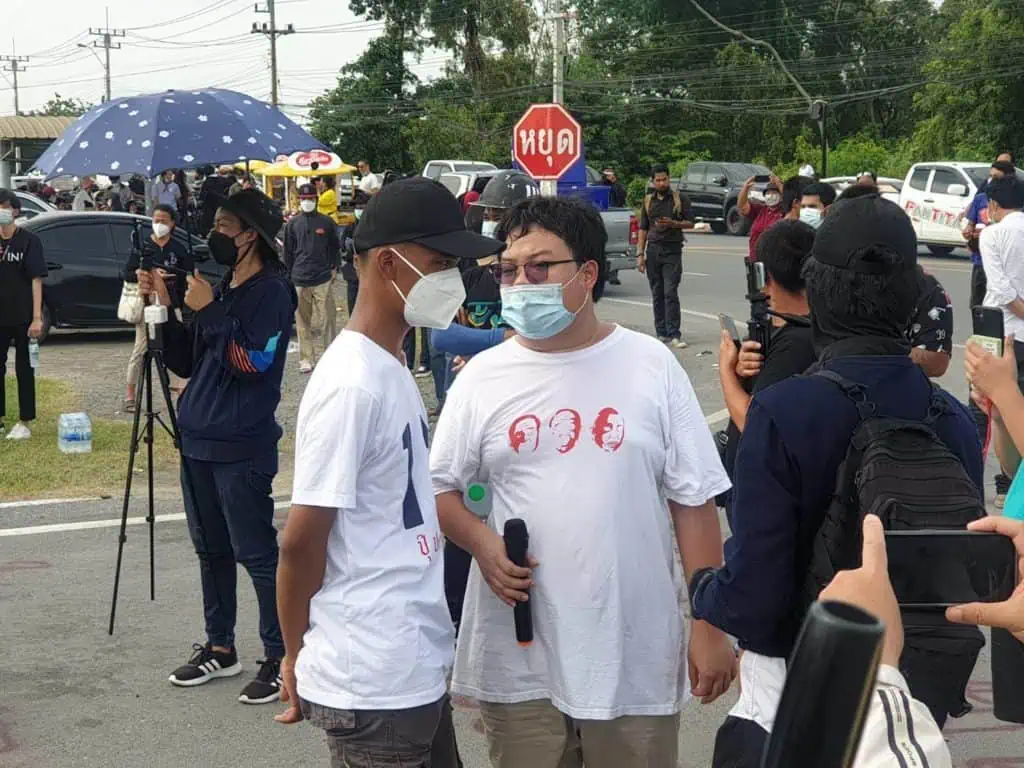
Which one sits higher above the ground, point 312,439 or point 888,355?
point 888,355

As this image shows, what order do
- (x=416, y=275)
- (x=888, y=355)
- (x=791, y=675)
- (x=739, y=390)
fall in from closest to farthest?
1. (x=791, y=675)
2. (x=888, y=355)
3. (x=416, y=275)
4. (x=739, y=390)

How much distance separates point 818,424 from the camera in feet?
8.01

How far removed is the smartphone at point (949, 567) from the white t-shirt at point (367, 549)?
141cm

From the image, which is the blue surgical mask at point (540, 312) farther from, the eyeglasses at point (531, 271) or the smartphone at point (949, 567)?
the smartphone at point (949, 567)

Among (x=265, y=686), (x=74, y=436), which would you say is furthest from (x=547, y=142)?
(x=265, y=686)

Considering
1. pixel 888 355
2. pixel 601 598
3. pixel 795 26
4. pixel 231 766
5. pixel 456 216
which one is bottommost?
pixel 231 766

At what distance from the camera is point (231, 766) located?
4.70 meters

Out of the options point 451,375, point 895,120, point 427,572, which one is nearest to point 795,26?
→ point 895,120

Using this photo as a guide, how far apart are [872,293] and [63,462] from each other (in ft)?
26.9

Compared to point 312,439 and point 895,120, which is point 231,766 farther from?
point 895,120

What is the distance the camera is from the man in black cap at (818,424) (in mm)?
2457

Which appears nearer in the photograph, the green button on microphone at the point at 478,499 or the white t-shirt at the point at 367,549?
the white t-shirt at the point at 367,549

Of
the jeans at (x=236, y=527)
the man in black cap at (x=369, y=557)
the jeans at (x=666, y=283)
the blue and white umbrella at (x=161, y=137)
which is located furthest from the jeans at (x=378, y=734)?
the jeans at (x=666, y=283)

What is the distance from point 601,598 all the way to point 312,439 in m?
0.79
